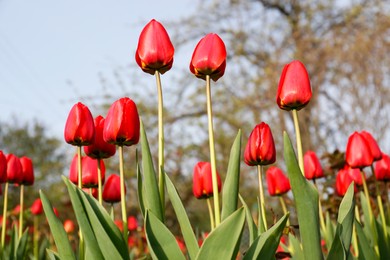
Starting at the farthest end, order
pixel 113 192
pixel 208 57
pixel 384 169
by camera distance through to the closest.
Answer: pixel 384 169 < pixel 113 192 < pixel 208 57

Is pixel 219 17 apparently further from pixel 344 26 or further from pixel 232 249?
pixel 232 249

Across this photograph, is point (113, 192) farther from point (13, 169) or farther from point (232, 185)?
point (232, 185)

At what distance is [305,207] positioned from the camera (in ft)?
3.93

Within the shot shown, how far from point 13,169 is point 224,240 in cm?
125

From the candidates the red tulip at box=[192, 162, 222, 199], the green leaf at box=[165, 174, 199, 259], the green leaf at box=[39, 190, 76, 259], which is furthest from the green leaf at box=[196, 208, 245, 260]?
the red tulip at box=[192, 162, 222, 199]

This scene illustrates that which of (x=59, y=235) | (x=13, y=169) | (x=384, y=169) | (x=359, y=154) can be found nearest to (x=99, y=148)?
(x=59, y=235)

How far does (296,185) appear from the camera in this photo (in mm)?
1199

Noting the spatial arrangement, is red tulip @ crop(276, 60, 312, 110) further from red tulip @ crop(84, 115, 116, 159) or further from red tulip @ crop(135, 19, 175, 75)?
red tulip @ crop(84, 115, 116, 159)

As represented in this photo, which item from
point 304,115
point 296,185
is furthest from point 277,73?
point 296,185

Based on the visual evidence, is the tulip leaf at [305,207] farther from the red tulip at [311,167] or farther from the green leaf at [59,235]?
the red tulip at [311,167]

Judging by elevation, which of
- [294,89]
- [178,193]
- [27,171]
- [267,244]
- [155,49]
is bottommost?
[267,244]

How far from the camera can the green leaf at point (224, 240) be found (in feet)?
3.62

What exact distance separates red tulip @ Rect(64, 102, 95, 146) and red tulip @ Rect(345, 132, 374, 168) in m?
0.97

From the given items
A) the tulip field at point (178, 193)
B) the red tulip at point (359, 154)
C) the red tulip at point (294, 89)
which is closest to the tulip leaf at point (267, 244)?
the tulip field at point (178, 193)
